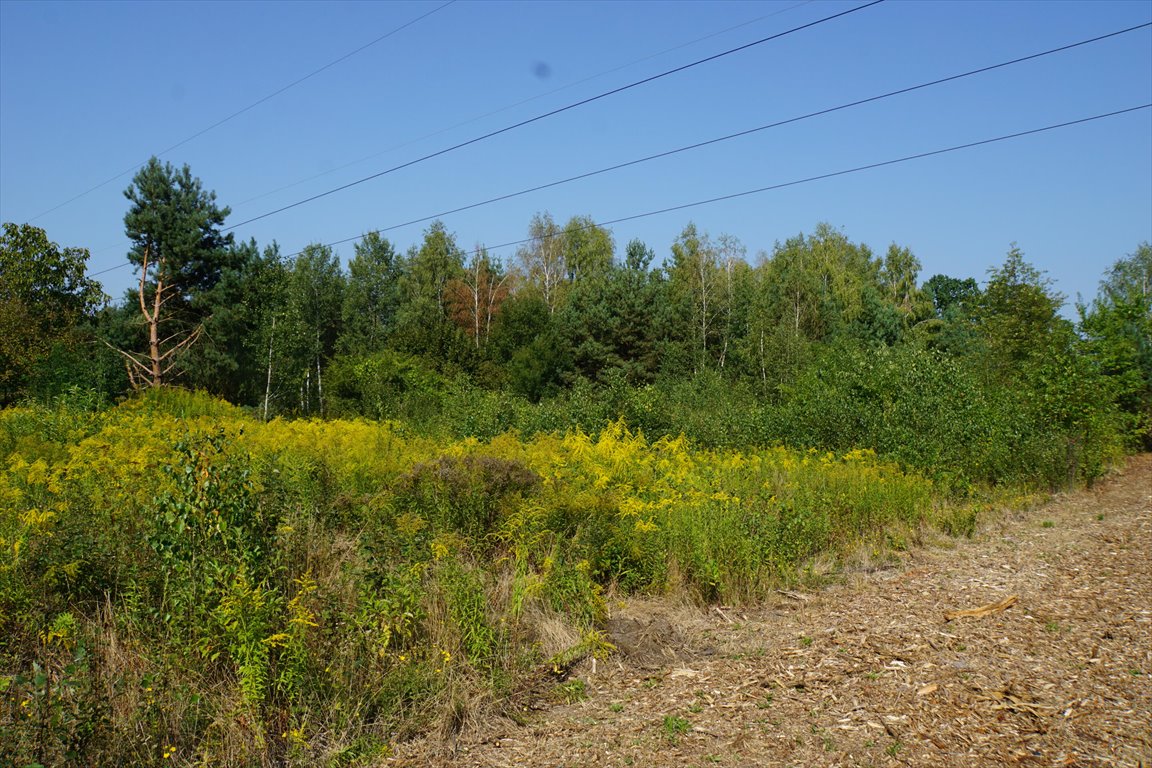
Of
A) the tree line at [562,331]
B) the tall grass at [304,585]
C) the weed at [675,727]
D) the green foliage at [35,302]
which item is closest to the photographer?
the tall grass at [304,585]

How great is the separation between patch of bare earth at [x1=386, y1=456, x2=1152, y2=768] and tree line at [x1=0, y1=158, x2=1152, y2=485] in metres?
6.16

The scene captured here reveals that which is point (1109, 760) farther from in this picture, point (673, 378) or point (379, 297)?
point (379, 297)

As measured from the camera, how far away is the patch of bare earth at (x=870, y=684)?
161 inches

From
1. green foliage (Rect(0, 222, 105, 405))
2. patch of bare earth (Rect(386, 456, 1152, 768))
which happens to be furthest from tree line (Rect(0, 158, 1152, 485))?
patch of bare earth (Rect(386, 456, 1152, 768))

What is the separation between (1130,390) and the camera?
68.1 feet

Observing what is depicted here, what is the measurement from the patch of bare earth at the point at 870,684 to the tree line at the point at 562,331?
242 inches

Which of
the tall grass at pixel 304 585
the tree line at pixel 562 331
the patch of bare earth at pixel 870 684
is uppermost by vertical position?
the tree line at pixel 562 331

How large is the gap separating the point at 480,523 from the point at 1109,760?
4.51 metres

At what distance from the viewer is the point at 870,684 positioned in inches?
191

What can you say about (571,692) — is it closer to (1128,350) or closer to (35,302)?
(1128,350)

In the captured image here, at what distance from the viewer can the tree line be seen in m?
16.7

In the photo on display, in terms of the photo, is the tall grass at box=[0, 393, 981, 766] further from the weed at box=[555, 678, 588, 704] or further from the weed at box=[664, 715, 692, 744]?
the weed at box=[664, 715, 692, 744]

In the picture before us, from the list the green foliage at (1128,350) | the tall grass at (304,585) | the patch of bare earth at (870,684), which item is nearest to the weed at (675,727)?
the patch of bare earth at (870,684)

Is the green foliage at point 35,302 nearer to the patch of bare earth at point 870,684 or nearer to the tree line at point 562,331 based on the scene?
the tree line at point 562,331
